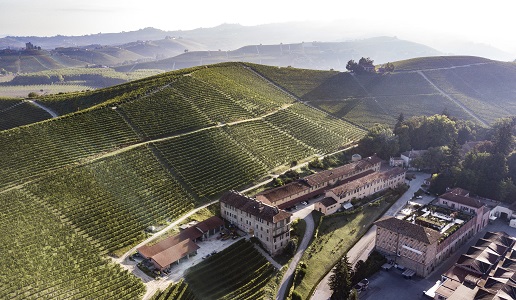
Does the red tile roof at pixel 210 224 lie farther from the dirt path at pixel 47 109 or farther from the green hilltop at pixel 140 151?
the dirt path at pixel 47 109

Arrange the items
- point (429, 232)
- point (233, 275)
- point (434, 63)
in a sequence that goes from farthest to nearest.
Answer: point (434, 63), point (429, 232), point (233, 275)

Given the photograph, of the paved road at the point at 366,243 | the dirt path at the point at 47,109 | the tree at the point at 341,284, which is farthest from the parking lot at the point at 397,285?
the dirt path at the point at 47,109

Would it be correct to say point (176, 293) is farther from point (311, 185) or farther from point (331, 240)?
point (311, 185)

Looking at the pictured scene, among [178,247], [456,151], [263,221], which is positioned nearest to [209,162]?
[263,221]

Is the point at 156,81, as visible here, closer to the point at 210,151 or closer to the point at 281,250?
the point at 210,151

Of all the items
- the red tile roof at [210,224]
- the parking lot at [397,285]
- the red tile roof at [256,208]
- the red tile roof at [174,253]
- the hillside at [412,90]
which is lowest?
the parking lot at [397,285]

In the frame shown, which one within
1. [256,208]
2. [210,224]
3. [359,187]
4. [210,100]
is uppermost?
[210,100]

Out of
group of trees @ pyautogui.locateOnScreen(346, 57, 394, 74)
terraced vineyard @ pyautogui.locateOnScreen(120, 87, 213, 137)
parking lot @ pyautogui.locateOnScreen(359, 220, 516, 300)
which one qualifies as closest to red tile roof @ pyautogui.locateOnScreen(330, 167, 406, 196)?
parking lot @ pyautogui.locateOnScreen(359, 220, 516, 300)
